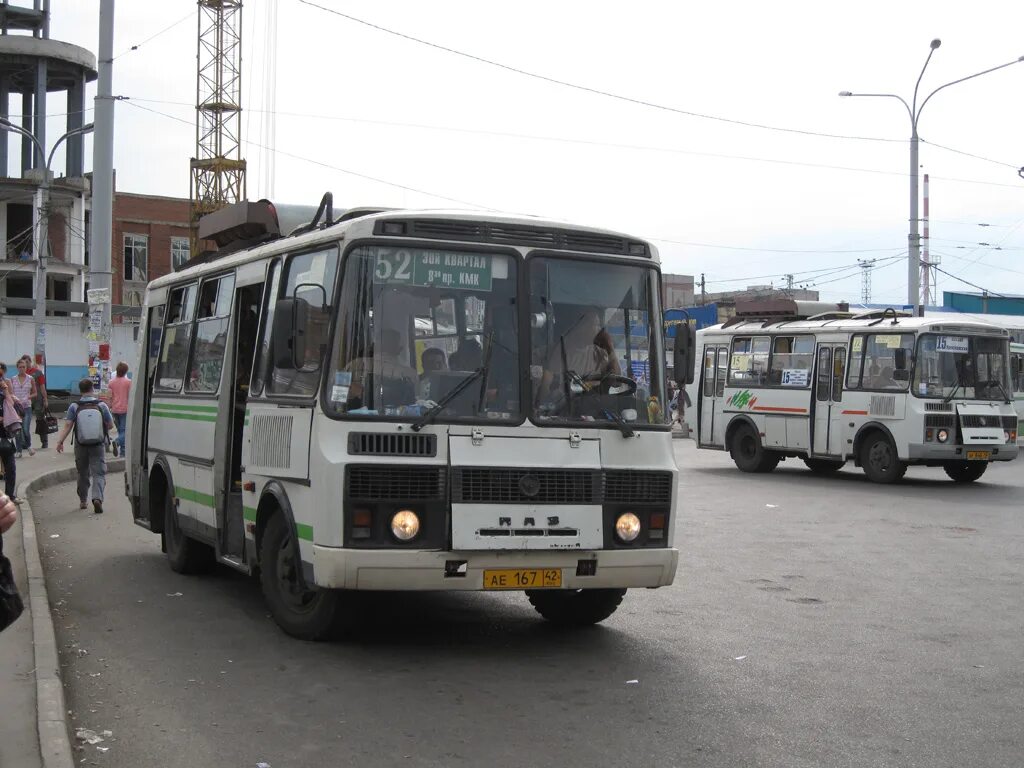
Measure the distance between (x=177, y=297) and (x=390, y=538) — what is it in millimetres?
5219

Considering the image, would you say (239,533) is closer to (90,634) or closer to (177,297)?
(90,634)

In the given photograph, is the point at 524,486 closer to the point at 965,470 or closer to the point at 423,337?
the point at 423,337

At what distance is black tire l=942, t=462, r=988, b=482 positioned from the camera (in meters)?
21.8

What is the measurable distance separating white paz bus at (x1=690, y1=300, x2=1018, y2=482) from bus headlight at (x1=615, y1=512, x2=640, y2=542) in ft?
46.0

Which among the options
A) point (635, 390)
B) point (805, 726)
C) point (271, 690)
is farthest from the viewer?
point (635, 390)

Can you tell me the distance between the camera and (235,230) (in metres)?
10.4

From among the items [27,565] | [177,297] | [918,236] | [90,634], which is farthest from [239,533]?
[918,236]

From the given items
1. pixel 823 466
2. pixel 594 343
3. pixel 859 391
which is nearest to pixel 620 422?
pixel 594 343

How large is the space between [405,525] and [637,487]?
4.98 ft

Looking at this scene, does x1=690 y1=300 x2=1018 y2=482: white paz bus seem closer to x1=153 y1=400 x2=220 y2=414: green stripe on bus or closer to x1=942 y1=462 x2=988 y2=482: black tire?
x1=942 y1=462 x2=988 y2=482: black tire

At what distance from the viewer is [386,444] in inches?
292

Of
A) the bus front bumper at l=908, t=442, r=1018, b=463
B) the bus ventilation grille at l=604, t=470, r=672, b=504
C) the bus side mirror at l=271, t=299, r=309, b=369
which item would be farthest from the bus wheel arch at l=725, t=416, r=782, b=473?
the bus side mirror at l=271, t=299, r=309, b=369

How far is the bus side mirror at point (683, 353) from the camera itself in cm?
867

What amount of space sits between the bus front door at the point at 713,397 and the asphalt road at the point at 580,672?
12.5m
